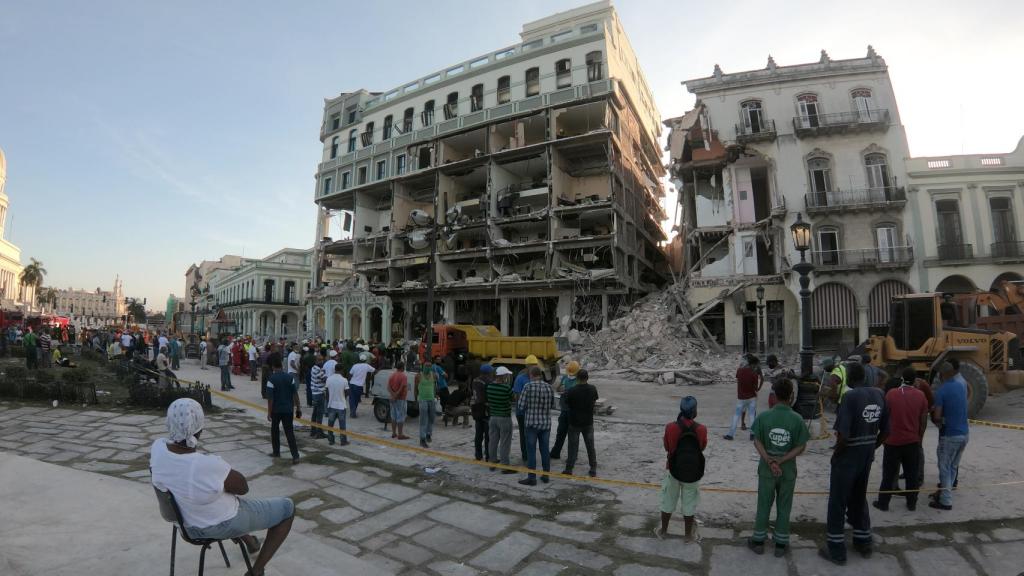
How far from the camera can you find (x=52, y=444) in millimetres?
8219

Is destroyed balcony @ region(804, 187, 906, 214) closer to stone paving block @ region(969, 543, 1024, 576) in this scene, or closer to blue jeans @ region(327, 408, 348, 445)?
stone paving block @ region(969, 543, 1024, 576)

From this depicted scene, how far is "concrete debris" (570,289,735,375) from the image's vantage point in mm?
19984

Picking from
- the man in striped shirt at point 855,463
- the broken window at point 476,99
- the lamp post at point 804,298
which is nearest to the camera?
the man in striped shirt at point 855,463

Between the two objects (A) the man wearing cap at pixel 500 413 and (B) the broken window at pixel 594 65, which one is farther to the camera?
(B) the broken window at pixel 594 65

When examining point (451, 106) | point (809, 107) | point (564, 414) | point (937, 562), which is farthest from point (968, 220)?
point (451, 106)

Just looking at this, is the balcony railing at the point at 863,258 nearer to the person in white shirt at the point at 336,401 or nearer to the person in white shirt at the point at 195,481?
the person in white shirt at the point at 336,401

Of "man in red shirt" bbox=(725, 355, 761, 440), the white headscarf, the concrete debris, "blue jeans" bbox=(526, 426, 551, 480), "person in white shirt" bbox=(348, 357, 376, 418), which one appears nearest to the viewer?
the white headscarf

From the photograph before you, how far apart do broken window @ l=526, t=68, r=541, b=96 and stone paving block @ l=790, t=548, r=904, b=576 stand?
1369 inches

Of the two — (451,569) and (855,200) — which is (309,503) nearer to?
(451,569)

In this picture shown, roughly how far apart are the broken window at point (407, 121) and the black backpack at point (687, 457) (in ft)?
132

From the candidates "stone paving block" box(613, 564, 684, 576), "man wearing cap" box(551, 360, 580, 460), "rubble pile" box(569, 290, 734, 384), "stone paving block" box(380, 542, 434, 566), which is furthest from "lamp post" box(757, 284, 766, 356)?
"stone paving block" box(380, 542, 434, 566)

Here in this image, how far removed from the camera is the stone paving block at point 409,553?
4.48m

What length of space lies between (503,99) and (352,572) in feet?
119

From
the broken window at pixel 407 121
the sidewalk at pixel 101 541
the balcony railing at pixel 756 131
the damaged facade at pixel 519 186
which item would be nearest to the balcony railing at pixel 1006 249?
the balcony railing at pixel 756 131
